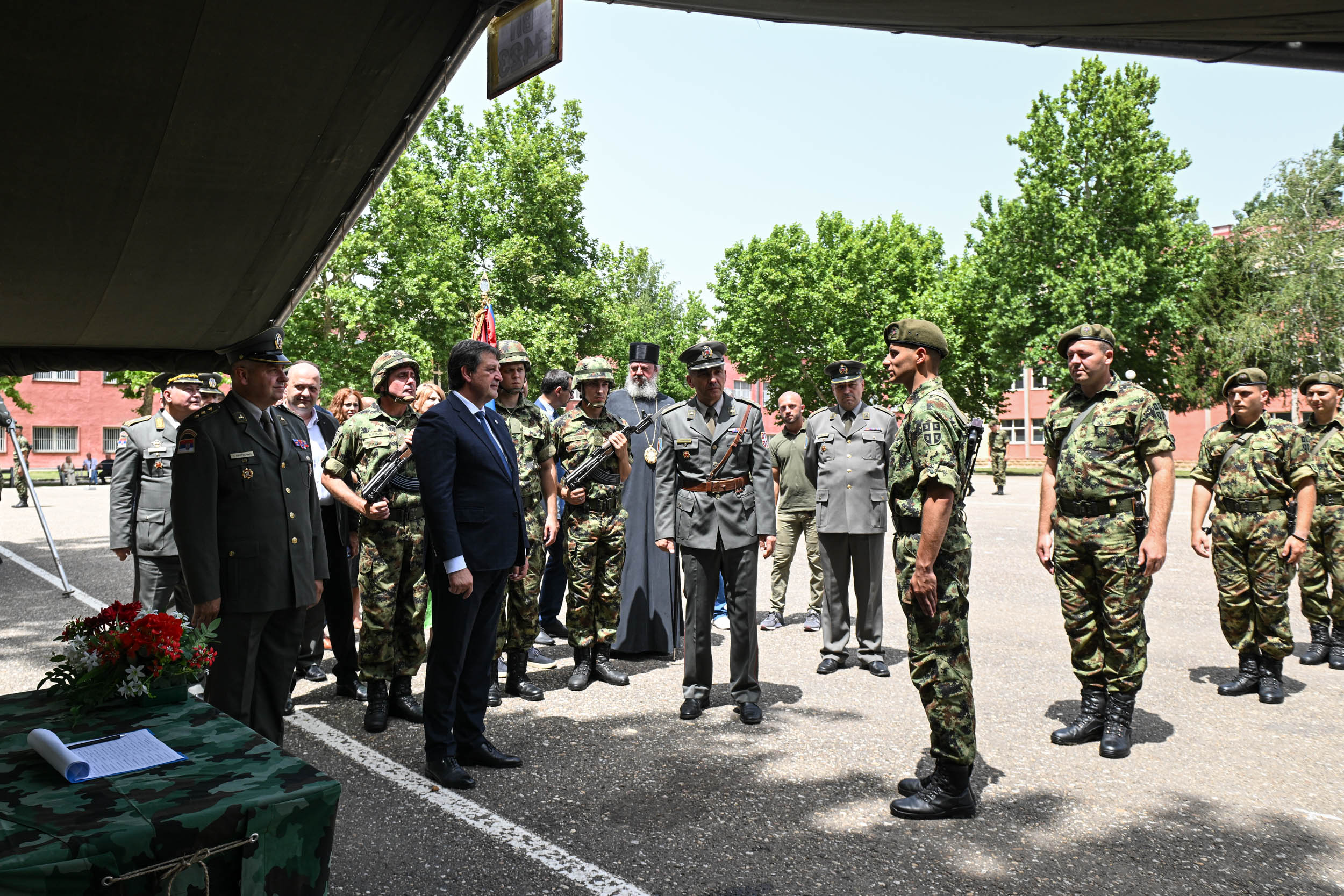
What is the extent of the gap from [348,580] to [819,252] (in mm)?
42482

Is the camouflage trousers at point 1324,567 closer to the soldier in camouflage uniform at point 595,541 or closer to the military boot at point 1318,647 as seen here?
the military boot at point 1318,647

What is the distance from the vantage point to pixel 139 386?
24656 mm

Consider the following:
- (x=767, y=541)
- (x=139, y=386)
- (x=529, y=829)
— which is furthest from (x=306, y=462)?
(x=139, y=386)

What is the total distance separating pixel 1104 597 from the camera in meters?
5.23

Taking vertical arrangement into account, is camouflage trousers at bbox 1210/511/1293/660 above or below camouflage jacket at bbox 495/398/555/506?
below

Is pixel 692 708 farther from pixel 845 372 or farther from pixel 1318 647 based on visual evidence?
pixel 1318 647

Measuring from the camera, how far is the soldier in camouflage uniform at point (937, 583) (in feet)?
13.7

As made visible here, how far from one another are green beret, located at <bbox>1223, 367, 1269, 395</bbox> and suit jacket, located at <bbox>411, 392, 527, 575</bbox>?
5360 mm

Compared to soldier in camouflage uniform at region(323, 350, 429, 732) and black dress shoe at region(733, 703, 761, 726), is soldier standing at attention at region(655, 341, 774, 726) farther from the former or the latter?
soldier in camouflage uniform at region(323, 350, 429, 732)

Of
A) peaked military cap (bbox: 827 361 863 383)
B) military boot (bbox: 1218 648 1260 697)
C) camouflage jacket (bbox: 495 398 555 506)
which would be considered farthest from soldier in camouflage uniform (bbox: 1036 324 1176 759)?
camouflage jacket (bbox: 495 398 555 506)

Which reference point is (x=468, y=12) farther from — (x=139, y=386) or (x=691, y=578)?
(x=139, y=386)

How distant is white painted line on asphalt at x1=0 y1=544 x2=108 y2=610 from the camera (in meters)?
10.5

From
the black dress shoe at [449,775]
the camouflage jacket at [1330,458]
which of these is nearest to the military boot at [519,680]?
the black dress shoe at [449,775]

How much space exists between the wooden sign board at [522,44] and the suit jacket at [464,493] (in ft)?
7.61
